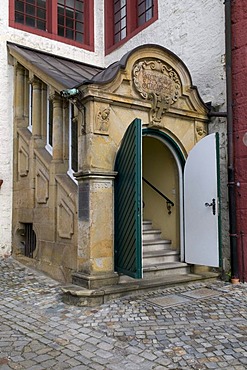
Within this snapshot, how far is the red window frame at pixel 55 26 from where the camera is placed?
9.95 m

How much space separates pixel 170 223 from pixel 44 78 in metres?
3.75

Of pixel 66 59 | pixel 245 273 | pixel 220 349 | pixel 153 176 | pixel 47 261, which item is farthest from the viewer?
pixel 66 59

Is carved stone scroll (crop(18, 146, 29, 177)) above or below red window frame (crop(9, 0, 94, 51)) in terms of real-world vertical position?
below

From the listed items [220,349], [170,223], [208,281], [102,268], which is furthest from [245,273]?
[220,349]

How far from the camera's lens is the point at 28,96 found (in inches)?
367

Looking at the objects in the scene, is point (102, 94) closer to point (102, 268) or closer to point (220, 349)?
point (102, 268)

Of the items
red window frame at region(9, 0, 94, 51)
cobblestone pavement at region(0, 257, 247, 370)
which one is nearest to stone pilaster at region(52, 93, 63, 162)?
cobblestone pavement at region(0, 257, 247, 370)

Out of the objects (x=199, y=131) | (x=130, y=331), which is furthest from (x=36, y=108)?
(x=130, y=331)

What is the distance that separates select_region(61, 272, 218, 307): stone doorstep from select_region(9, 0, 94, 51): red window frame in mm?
7245

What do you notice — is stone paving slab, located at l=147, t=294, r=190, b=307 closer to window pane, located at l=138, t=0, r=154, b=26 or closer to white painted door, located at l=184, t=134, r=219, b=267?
white painted door, located at l=184, t=134, r=219, b=267

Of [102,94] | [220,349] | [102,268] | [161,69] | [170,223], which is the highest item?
[161,69]

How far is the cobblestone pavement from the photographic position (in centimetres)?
358

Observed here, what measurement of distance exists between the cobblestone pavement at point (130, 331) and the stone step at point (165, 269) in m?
0.47

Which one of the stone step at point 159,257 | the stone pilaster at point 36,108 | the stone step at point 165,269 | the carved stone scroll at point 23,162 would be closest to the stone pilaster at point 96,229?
the stone step at point 165,269
